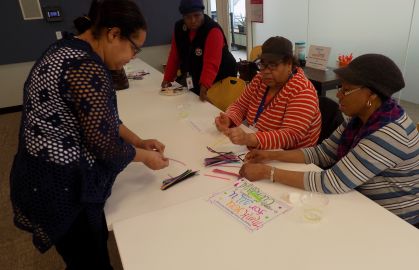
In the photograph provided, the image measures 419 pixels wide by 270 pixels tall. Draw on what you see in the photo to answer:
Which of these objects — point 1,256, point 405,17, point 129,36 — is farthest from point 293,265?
point 405,17

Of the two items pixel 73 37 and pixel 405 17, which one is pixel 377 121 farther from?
pixel 405 17

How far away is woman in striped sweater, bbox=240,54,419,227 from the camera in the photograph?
108 cm

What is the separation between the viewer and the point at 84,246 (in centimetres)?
123

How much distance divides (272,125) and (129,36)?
968 mm

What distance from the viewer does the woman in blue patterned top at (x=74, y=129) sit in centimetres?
93

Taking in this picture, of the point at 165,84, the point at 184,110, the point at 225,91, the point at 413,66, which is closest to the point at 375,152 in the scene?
the point at 184,110

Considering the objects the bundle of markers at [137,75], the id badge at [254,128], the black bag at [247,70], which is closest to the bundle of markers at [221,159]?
the id badge at [254,128]

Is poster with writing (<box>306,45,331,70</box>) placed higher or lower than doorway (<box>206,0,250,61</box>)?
lower

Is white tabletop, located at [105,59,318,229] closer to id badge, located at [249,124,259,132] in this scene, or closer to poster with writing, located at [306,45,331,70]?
id badge, located at [249,124,259,132]

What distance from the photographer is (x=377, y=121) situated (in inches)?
44.6

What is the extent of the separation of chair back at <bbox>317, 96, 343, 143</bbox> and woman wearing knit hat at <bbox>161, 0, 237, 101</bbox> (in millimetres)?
971

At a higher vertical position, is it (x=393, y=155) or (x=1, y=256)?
(x=393, y=155)

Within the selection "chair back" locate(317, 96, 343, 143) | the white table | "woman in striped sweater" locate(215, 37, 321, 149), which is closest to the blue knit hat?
"woman in striped sweater" locate(215, 37, 321, 149)

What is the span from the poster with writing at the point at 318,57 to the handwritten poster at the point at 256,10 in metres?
1.14
